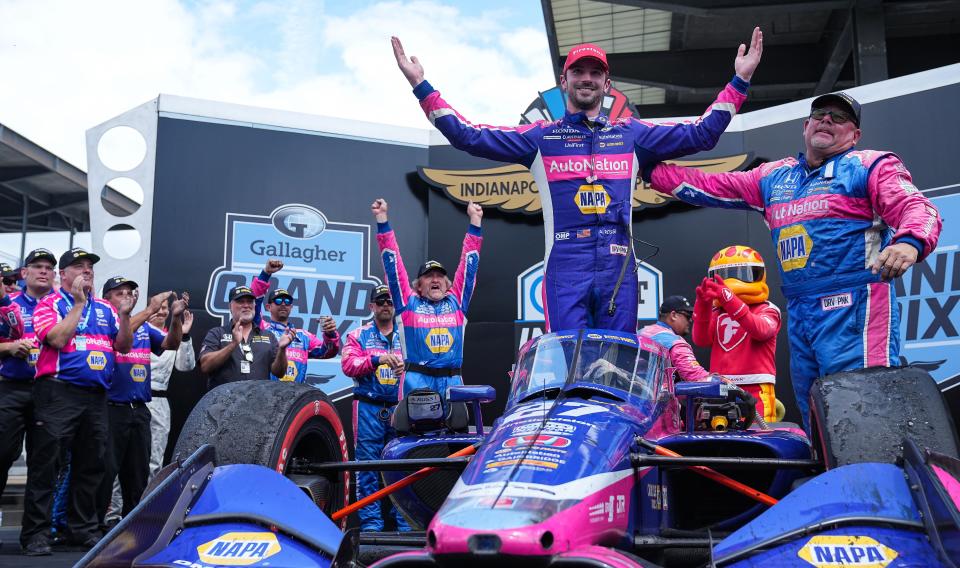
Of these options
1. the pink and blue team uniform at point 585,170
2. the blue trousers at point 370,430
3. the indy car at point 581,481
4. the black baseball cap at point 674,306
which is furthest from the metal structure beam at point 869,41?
the indy car at point 581,481

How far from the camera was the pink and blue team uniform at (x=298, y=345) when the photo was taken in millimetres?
6957

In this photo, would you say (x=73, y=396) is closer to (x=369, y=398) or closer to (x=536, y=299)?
(x=369, y=398)

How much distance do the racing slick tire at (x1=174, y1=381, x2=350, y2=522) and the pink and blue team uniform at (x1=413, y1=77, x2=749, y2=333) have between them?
1.46 metres

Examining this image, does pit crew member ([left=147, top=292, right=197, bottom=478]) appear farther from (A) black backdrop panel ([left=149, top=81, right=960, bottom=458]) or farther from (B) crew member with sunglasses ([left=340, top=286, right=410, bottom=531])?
(B) crew member with sunglasses ([left=340, top=286, right=410, bottom=531])

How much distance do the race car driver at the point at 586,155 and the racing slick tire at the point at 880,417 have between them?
1.47 meters

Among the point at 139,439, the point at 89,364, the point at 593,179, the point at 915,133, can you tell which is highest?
the point at 915,133

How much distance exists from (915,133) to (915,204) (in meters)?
4.48

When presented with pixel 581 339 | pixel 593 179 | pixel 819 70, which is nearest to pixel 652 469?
pixel 581 339

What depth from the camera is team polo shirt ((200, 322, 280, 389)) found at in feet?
21.1

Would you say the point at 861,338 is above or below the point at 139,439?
above

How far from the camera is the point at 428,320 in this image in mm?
6348

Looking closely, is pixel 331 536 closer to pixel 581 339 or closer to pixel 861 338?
pixel 581 339

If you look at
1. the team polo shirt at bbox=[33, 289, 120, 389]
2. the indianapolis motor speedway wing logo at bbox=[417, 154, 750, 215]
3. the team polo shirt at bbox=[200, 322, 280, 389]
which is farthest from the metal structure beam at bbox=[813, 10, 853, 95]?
the team polo shirt at bbox=[33, 289, 120, 389]

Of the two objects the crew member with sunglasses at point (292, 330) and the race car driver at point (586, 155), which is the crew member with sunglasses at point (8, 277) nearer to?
the crew member with sunglasses at point (292, 330)
